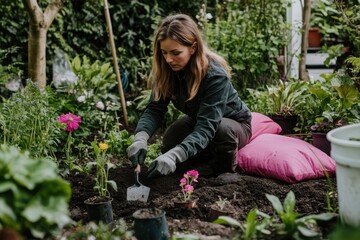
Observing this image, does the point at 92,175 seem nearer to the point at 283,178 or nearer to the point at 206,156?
the point at 206,156

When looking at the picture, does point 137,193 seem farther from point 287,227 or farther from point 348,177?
point 348,177

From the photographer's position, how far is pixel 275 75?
547cm

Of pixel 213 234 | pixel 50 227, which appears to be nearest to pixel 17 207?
pixel 50 227

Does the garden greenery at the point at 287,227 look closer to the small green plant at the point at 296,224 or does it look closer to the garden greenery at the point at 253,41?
the small green plant at the point at 296,224

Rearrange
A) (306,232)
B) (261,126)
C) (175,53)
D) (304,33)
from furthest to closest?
(304,33), (261,126), (175,53), (306,232)

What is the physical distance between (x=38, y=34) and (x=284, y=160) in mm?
2396

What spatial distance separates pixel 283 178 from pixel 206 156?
581 mm

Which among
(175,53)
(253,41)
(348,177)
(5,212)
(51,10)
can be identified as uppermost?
(51,10)

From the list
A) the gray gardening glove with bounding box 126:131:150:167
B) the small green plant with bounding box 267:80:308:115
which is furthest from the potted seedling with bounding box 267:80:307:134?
the gray gardening glove with bounding box 126:131:150:167

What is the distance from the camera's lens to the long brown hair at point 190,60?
2.95 metres

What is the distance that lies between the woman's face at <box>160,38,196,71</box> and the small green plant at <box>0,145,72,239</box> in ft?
5.27

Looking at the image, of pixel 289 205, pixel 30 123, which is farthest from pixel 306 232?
pixel 30 123

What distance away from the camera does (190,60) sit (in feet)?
10.1

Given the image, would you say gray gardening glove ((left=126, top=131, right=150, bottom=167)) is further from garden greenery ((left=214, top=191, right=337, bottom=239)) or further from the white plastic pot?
the white plastic pot
